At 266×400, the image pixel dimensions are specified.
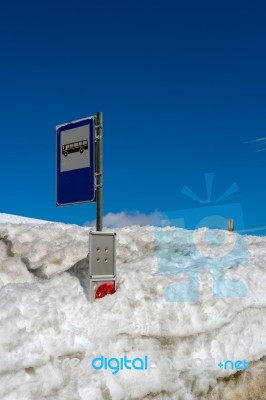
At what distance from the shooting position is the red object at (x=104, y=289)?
6312mm

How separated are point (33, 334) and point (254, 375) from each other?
3723 millimetres

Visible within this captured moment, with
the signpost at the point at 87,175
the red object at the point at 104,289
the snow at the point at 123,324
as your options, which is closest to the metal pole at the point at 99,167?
the signpost at the point at 87,175

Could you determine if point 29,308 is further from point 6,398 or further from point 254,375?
point 254,375

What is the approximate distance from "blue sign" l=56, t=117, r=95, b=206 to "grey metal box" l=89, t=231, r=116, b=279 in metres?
0.59

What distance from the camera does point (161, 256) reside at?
28.1ft

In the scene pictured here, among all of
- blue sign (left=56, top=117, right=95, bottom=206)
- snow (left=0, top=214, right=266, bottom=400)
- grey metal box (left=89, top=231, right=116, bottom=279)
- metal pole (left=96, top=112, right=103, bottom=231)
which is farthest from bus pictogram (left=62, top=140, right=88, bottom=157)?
snow (left=0, top=214, right=266, bottom=400)

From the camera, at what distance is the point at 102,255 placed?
6414 mm

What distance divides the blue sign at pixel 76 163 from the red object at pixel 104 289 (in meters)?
1.15

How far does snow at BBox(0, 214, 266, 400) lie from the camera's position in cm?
548

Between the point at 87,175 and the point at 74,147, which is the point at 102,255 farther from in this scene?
the point at 74,147

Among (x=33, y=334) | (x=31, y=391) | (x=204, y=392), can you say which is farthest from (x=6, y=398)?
(x=204, y=392)

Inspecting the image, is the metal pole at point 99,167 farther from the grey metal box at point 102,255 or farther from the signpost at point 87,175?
the grey metal box at point 102,255

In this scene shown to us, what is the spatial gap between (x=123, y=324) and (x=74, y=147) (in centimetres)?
250

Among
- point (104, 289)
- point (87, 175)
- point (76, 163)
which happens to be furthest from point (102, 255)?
point (76, 163)
